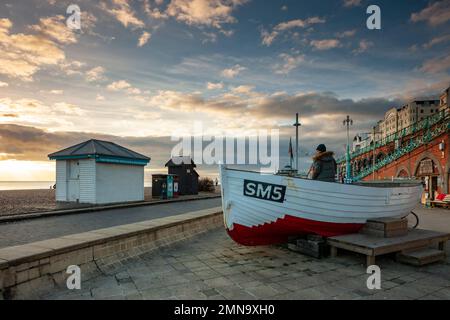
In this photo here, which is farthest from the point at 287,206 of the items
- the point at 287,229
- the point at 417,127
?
the point at 417,127

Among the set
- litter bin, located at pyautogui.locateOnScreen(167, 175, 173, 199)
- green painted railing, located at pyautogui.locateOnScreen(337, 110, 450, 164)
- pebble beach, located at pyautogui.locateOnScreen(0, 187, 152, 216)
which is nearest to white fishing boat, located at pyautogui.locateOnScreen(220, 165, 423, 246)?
pebble beach, located at pyautogui.locateOnScreen(0, 187, 152, 216)

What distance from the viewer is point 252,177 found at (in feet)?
21.3

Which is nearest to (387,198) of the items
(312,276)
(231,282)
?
(312,276)

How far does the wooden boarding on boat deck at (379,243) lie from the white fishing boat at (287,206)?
1.33 ft

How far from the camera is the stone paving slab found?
441 cm

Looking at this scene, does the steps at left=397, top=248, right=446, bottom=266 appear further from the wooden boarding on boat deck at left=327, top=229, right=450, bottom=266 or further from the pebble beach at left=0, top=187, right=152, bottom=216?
the pebble beach at left=0, top=187, right=152, bottom=216

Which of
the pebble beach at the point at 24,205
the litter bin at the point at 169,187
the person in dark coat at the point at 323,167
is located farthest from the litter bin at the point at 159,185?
the person in dark coat at the point at 323,167

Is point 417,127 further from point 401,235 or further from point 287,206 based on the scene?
point 287,206

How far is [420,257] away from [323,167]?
2.76 meters

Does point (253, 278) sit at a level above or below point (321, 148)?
below

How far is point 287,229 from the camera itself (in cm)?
668

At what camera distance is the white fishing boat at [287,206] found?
251 inches

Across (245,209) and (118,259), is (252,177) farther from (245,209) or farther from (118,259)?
(118,259)
